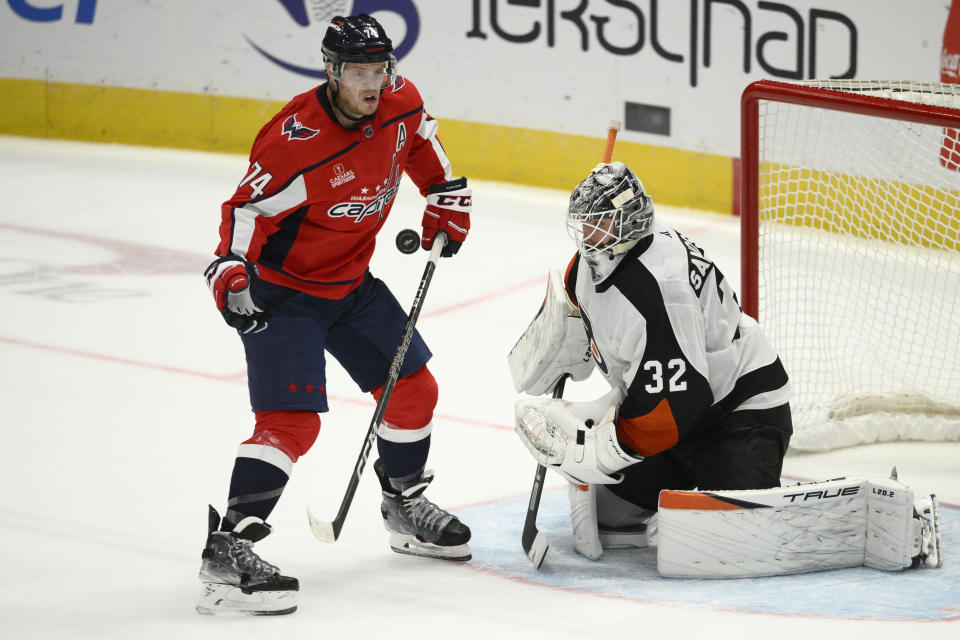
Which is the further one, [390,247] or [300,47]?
[300,47]

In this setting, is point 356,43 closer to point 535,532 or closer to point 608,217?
point 608,217

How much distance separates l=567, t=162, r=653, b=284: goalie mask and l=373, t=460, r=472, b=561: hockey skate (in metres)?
0.71

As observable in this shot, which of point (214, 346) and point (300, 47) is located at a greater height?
point (300, 47)

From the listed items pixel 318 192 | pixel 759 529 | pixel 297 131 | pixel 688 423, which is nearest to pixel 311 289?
pixel 318 192

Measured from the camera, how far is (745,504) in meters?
3.15

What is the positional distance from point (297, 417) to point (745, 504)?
99 centimetres

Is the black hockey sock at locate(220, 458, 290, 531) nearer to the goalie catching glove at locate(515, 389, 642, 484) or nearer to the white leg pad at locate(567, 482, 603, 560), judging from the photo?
the goalie catching glove at locate(515, 389, 642, 484)

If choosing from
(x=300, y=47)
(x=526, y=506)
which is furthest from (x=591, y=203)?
(x=300, y=47)

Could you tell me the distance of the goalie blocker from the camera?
3154 millimetres

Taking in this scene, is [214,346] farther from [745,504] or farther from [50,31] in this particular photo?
[50,31]

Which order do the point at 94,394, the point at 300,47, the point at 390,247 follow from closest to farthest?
the point at 94,394 < the point at 390,247 < the point at 300,47

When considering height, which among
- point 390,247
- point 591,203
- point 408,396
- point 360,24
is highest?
point 360,24

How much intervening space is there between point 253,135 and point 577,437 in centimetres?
557

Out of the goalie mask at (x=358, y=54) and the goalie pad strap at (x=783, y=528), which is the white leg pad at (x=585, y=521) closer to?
the goalie pad strap at (x=783, y=528)
